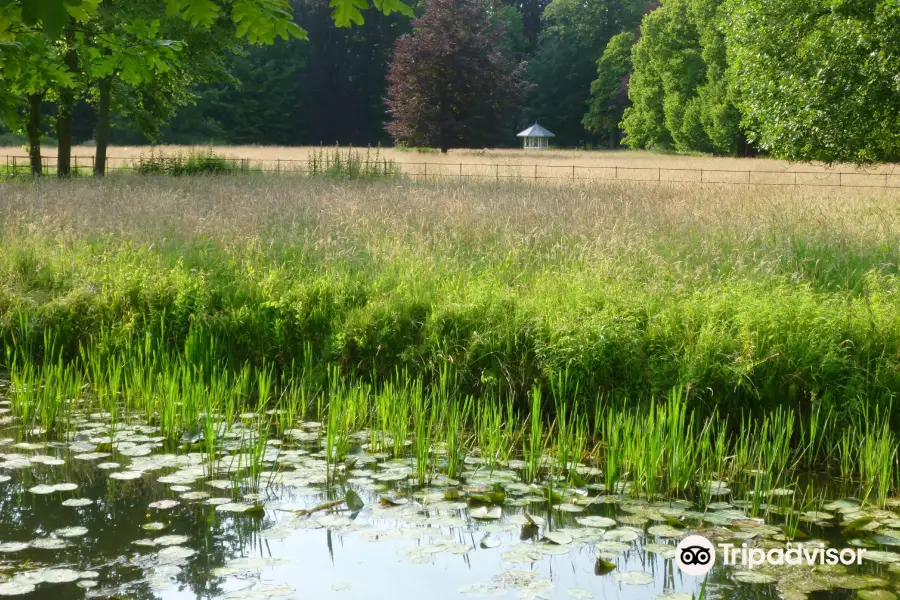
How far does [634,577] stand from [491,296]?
4.44 meters

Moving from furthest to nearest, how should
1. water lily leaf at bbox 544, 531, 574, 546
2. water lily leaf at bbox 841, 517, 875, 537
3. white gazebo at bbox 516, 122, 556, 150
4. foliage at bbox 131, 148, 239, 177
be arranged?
1. white gazebo at bbox 516, 122, 556, 150
2. foliage at bbox 131, 148, 239, 177
3. water lily leaf at bbox 841, 517, 875, 537
4. water lily leaf at bbox 544, 531, 574, 546

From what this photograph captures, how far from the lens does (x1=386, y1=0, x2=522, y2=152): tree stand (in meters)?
49.2

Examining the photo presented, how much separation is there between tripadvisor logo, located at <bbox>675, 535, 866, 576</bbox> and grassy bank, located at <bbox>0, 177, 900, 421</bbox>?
91.8 inches

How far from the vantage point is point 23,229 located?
11852mm

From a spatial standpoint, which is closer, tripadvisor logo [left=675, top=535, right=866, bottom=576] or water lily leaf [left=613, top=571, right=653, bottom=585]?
water lily leaf [left=613, top=571, right=653, bottom=585]

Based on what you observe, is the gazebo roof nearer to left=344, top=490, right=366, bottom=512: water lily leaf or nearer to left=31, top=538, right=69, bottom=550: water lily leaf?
Result: left=344, top=490, right=366, bottom=512: water lily leaf

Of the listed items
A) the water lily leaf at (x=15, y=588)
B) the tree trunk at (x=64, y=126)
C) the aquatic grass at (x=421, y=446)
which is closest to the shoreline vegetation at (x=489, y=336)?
the aquatic grass at (x=421, y=446)

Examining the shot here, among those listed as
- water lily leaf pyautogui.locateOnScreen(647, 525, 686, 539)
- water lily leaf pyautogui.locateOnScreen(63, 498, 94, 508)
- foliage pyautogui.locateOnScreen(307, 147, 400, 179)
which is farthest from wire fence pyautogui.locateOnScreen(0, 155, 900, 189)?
water lily leaf pyautogui.locateOnScreen(63, 498, 94, 508)

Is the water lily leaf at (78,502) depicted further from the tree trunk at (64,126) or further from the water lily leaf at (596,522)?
the tree trunk at (64,126)

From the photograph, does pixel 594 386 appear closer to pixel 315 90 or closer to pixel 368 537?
pixel 368 537

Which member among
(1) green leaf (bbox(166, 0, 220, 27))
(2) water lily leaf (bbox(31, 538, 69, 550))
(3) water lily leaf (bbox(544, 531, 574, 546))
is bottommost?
(2) water lily leaf (bbox(31, 538, 69, 550))

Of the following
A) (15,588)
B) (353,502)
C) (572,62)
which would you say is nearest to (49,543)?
(15,588)

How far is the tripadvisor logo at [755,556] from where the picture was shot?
461 cm

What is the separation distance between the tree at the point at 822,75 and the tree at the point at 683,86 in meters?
30.0
